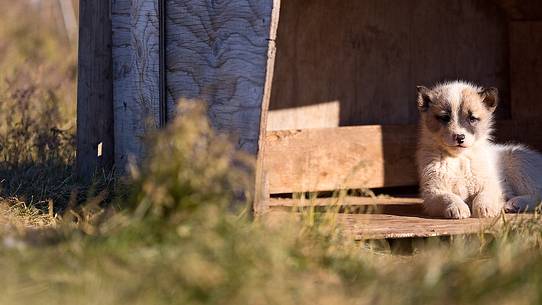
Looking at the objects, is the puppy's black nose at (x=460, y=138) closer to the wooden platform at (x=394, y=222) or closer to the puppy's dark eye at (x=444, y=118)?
the puppy's dark eye at (x=444, y=118)

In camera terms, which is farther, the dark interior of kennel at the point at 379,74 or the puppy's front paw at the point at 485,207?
the dark interior of kennel at the point at 379,74

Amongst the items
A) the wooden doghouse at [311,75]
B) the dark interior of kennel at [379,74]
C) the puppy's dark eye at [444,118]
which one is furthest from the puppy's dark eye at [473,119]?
the dark interior of kennel at [379,74]

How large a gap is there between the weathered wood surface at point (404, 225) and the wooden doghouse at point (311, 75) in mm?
18

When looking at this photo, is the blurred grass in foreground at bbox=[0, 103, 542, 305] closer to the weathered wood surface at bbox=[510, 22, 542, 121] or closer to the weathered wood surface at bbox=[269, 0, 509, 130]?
the weathered wood surface at bbox=[269, 0, 509, 130]

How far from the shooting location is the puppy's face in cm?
669


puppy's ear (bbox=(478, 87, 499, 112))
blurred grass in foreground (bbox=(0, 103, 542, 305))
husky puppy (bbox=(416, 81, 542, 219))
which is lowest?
blurred grass in foreground (bbox=(0, 103, 542, 305))

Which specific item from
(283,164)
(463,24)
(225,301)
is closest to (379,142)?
(283,164)

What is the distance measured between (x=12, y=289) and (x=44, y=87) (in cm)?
726

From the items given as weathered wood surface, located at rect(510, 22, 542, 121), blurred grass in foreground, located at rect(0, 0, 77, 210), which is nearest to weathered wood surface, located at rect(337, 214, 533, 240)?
blurred grass in foreground, located at rect(0, 0, 77, 210)

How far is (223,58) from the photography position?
581 cm

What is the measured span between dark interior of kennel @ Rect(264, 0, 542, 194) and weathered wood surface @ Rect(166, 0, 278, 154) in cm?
180

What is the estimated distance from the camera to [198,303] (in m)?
3.80

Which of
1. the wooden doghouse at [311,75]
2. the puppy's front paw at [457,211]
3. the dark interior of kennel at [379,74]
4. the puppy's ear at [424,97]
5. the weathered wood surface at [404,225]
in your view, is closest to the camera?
the weathered wood surface at [404,225]

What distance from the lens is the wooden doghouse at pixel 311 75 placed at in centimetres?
578
